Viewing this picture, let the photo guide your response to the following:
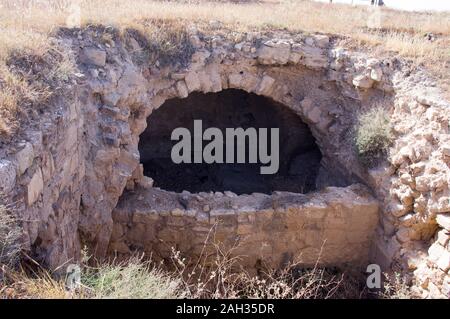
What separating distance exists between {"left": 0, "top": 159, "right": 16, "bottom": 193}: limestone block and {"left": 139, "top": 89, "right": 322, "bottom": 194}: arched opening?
17.8 ft

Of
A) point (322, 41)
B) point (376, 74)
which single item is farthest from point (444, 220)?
point (322, 41)

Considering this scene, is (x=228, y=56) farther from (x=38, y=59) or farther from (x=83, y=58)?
(x=38, y=59)

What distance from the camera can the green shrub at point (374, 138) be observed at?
570 centimetres

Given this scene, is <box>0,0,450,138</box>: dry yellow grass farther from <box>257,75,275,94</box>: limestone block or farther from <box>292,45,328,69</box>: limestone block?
<box>257,75,275,94</box>: limestone block

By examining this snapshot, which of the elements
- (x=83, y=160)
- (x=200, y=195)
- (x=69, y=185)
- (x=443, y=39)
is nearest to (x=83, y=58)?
(x=83, y=160)

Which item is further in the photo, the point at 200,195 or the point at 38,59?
the point at 200,195

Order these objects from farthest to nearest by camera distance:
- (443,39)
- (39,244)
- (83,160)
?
1. (443,39)
2. (83,160)
3. (39,244)

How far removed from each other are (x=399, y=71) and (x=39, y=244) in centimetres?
508

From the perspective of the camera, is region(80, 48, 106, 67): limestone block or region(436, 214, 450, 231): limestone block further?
region(80, 48, 106, 67): limestone block

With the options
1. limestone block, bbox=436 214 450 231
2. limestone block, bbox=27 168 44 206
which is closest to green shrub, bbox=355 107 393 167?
limestone block, bbox=436 214 450 231

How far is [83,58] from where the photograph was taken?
4.95m

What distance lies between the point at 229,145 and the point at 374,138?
12.2 ft

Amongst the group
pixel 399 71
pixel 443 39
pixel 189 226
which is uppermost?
pixel 443 39

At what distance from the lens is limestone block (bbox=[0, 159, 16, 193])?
9.05 ft
